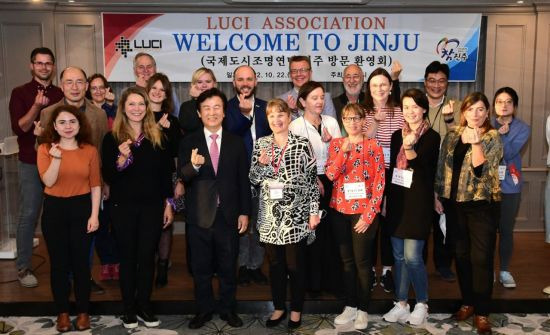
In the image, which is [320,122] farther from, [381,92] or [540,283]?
[540,283]

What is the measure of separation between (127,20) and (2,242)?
7.96 feet

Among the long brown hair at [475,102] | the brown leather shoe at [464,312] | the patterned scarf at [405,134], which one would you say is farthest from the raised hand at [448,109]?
the brown leather shoe at [464,312]

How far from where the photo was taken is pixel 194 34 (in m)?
5.27

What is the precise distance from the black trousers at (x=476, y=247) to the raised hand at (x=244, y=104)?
1.50 m

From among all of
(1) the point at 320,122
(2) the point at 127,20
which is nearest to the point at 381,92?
(1) the point at 320,122

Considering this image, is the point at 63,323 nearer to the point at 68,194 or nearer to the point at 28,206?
the point at 68,194

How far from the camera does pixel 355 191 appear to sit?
10.5 feet

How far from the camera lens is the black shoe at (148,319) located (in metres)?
3.42

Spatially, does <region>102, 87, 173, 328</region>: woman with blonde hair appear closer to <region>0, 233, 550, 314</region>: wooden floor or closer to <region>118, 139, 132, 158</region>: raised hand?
<region>118, 139, 132, 158</region>: raised hand

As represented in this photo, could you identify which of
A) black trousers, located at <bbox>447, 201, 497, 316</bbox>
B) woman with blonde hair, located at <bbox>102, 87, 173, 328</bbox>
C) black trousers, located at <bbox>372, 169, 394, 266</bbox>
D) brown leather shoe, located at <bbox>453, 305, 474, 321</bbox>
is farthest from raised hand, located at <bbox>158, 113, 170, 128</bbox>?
brown leather shoe, located at <bbox>453, 305, 474, 321</bbox>

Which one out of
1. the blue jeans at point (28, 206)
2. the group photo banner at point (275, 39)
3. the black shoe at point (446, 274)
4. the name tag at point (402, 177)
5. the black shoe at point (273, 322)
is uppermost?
the group photo banner at point (275, 39)

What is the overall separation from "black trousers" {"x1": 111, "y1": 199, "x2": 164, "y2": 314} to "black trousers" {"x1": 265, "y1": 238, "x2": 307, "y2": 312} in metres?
0.73

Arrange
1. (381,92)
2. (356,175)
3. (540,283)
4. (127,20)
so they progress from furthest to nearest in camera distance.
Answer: (127,20) → (540,283) → (381,92) → (356,175)

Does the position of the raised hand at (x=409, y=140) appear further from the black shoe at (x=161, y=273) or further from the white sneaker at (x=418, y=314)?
the black shoe at (x=161, y=273)
